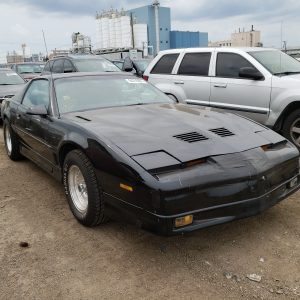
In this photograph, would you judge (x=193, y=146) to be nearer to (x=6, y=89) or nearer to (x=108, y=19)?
(x=6, y=89)

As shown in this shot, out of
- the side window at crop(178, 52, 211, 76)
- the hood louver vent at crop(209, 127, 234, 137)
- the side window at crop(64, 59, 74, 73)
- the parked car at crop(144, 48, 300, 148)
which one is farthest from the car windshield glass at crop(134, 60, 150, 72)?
the hood louver vent at crop(209, 127, 234, 137)

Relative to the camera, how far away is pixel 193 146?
10.8 ft

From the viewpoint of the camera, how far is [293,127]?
604 cm

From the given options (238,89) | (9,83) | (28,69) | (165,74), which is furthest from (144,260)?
(28,69)

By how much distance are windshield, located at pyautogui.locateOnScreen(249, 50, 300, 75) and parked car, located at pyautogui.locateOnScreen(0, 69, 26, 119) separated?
21.2 ft

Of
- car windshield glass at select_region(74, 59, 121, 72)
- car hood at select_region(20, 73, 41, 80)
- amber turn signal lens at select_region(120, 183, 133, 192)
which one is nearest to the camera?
amber turn signal lens at select_region(120, 183, 133, 192)

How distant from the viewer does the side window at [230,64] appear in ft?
22.4

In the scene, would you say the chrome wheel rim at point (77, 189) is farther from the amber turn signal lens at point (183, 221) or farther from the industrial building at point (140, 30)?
the industrial building at point (140, 30)

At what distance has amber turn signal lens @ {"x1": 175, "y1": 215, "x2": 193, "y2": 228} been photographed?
2.91 meters

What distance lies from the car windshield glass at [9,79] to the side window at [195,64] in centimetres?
559

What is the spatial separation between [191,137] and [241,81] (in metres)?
3.57

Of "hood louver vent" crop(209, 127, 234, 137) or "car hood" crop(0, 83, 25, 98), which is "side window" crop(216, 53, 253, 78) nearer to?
"hood louver vent" crop(209, 127, 234, 137)

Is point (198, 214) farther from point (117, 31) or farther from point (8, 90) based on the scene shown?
point (117, 31)

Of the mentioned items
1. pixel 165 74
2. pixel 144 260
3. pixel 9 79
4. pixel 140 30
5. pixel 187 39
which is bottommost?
pixel 144 260
